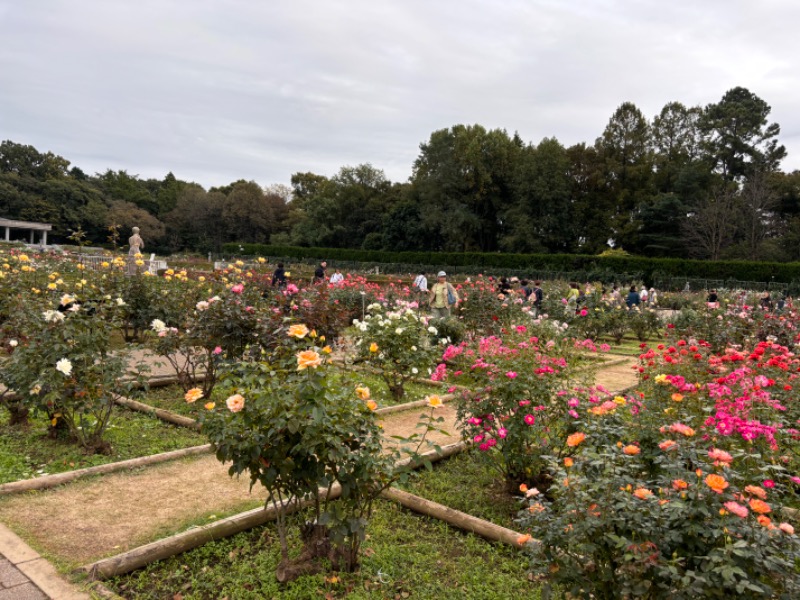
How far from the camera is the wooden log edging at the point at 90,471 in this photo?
3803 mm

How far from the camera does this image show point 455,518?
3.60 meters

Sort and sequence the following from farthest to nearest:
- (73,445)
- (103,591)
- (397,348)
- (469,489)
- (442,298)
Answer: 1. (442,298)
2. (397,348)
3. (73,445)
4. (469,489)
5. (103,591)

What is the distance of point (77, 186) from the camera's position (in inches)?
2153

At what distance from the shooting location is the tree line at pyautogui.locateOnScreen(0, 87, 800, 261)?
36.2 metres

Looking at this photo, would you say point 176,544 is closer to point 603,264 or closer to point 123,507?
point 123,507

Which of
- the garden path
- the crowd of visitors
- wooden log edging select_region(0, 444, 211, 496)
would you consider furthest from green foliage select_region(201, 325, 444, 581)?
the crowd of visitors

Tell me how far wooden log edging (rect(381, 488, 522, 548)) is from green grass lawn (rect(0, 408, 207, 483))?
2058 mm

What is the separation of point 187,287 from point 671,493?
26.6ft

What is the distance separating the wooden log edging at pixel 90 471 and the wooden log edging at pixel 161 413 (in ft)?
1.84

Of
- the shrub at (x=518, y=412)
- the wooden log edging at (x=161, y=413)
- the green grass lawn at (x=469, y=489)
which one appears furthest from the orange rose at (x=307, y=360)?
the wooden log edging at (x=161, y=413)

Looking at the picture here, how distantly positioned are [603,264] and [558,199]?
→ 8.97m

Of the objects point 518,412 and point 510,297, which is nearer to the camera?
point 518,412

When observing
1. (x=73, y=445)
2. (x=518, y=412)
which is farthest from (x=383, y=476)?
(x=73, y=445)

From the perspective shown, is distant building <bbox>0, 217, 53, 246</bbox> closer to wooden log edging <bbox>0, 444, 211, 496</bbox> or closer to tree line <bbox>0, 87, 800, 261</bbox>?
tree line <bbox>0, 87, 800, 261</bbox>
